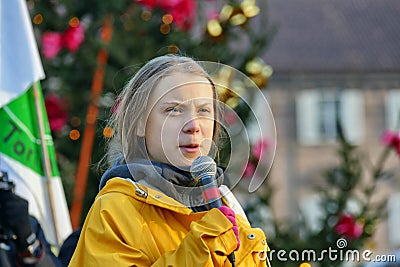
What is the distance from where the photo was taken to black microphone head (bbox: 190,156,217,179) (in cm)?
255

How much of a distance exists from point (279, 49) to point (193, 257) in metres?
22.4

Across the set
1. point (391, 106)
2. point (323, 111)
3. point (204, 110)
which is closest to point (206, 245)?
point (204, 110)

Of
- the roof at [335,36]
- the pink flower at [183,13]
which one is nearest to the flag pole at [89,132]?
the pink flower at [183,13]

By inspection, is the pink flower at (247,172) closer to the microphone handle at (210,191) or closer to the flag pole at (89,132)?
the microphone handle at (210,191)

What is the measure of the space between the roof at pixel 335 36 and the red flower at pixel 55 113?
1784cm

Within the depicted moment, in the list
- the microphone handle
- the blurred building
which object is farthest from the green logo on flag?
the blurred building

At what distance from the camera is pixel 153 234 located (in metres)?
2.65

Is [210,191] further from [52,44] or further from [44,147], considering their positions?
[52,44]

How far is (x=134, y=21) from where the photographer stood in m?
6.77

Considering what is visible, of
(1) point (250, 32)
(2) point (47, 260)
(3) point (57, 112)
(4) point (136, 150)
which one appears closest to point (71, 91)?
(3) point (57, 112)

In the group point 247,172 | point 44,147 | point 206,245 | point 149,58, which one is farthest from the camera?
point 149,58

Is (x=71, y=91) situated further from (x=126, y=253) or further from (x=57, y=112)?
(x=126, y=253)

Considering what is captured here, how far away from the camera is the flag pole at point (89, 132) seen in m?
6.24

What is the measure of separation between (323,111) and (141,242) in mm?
22102
